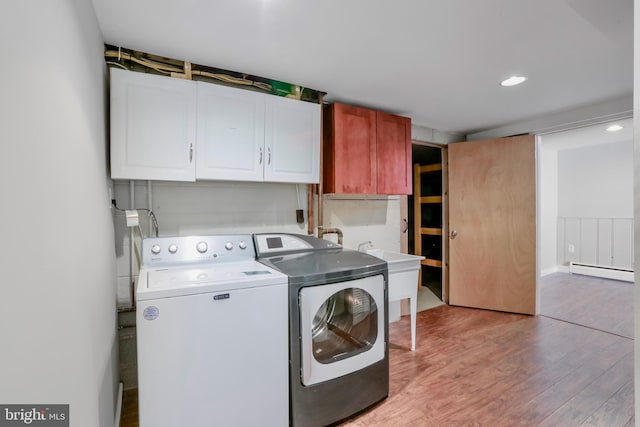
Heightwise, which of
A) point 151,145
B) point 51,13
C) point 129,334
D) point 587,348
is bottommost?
point 587,348

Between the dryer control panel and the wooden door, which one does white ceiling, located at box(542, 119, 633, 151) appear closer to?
the wooden door

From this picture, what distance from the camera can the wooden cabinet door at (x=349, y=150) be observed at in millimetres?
2537

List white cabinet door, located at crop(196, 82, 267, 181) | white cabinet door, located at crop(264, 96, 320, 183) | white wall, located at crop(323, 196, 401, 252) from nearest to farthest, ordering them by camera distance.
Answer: white cabinet door, located at crop(196, 82, 267, 181)
white cabinet door, located at crop(264, 96, 320, 183)
white wall, located at crop(323, 196, 401, 252)

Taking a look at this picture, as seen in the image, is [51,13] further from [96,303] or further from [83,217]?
[96,303]

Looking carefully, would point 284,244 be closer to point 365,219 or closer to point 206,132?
point 206,132

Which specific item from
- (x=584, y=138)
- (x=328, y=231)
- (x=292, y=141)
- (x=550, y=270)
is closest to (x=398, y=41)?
(x=292, y=141)

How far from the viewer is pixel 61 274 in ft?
2.71

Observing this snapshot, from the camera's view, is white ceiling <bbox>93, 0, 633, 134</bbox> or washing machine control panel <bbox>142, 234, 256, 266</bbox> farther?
washing machine control panel <bbox>142, 234, 256, 266</bbox>

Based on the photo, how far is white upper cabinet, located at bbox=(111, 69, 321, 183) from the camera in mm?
1717

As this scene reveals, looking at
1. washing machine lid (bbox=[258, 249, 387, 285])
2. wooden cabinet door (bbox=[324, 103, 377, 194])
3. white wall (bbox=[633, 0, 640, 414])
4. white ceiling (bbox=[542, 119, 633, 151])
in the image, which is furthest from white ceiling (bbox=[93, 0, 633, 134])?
white ceiling (bbox=[542, 119, 633, 151])

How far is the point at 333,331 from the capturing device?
1.86 meters

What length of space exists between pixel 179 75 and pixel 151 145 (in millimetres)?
560

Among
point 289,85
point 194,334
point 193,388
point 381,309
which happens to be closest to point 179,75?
point 289,85

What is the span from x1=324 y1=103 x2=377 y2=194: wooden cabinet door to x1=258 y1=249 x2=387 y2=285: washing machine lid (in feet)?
2.38
